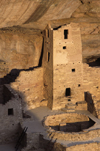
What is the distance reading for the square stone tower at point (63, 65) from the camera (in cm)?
2355

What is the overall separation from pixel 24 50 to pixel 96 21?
5623 mm

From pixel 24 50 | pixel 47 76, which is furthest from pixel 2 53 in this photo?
pixel 47 76

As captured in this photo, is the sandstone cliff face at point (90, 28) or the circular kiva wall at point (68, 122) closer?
the sandstone cliff face at point (90, 28)

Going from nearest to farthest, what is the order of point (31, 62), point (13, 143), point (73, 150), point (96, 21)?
point (73, 150) → point (13, 143) → point (96, 21) → point (31, 62)

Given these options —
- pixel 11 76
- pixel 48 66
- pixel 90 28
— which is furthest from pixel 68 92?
pixel 90 28

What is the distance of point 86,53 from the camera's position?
88.2 feet

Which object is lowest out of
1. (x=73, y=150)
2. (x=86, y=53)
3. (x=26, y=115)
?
(x=73, y=150)

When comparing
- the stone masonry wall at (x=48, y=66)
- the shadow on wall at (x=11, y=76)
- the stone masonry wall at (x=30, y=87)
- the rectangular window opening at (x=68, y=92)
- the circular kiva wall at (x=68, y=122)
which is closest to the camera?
the circular kiva wall at (x=68, y=122)

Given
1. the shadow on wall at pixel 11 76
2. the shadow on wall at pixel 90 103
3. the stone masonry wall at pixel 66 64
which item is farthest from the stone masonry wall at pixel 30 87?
the shadow on wall at pixel 90 103

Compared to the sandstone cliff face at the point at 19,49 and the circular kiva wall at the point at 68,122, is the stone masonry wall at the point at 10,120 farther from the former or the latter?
the sandstone cliff face at the point at 19,49

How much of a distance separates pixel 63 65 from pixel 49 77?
4.40 feet

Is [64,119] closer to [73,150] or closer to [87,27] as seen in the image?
[73,150]

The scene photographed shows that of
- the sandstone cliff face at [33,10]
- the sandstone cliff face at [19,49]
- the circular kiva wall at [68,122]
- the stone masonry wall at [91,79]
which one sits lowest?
the circular kiva wall at [68,122]

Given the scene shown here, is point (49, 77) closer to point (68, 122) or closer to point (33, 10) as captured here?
point (68, 122)
